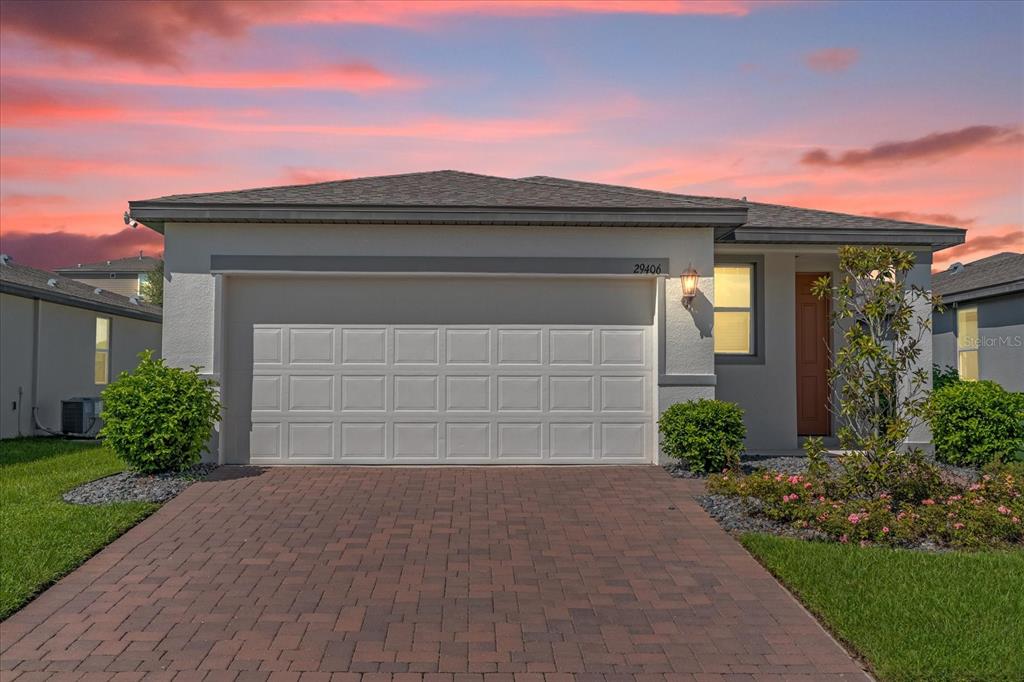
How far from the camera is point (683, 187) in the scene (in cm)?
1719

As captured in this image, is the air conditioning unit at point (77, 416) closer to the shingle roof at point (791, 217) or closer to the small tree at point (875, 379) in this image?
the shingle roof at point (791, 217)

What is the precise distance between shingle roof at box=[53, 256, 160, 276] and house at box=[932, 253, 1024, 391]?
43359mm

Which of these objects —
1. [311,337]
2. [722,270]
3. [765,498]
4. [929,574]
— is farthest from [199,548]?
[722,270]

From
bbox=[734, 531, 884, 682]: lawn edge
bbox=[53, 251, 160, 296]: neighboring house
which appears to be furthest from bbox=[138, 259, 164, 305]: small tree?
bbox=[734, 531, 884, 682]: lawn edge

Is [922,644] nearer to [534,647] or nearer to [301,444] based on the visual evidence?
[534,647]

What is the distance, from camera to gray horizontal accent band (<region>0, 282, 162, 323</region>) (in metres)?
15.3

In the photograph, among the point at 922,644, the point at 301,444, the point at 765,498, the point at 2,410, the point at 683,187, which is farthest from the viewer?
the point at 683,187

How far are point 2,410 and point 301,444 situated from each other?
8530mm

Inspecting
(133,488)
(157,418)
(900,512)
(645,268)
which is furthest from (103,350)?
(900,512)

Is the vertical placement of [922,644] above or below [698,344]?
below

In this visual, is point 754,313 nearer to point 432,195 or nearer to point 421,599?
point 432,195

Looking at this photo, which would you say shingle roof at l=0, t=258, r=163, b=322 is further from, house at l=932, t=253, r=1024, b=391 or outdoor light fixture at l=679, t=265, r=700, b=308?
house at l=932, t=253, r=1024, b=391

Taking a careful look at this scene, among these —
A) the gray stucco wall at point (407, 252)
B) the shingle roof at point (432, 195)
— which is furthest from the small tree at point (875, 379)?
the shingle roof at point (432, 195)

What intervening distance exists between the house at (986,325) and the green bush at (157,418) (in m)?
15.7
